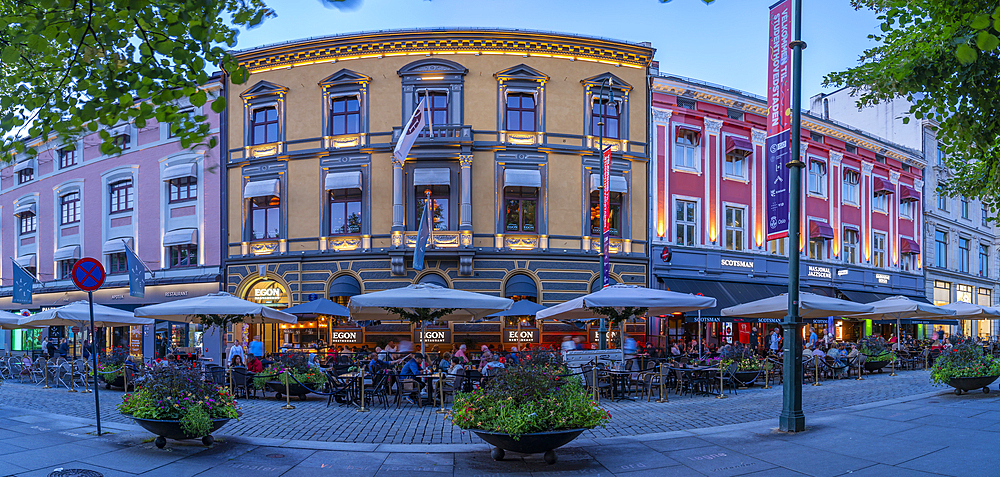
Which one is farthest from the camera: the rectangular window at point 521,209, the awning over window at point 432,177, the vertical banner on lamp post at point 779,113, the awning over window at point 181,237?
the awning over window at point 181,237

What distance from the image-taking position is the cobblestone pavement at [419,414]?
10789mm

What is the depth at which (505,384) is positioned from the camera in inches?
337

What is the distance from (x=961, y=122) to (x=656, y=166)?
1844 cm

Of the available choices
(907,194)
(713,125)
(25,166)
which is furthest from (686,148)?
(25,166)

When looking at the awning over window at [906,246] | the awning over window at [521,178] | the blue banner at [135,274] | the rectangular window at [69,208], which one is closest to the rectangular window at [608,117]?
the awning over window at [521,178]

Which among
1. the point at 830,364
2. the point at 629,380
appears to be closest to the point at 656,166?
the point at 830,364

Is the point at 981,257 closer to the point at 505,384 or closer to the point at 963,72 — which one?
the point at 963,72

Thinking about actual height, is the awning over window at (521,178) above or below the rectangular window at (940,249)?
above

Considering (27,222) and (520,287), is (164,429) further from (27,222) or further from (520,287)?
(27,222)

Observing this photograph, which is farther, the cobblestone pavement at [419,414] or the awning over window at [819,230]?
the awning over window at [819,230]

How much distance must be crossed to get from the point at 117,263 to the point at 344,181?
45.5 feet

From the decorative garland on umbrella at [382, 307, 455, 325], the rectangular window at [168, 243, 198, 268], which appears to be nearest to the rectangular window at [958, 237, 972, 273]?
the decorative garland on umbrella at [382, 307, 455, 325]

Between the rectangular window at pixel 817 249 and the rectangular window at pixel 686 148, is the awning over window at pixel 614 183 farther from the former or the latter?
A: the rectangular window at pixel 817 249

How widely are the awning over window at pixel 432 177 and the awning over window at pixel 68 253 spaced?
19.6 metres
